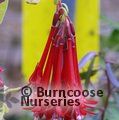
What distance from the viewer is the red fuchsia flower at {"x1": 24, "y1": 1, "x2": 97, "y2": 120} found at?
3.24 feet

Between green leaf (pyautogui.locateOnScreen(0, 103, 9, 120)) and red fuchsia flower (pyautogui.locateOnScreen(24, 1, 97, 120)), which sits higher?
red fuchsia flower (pyautogui.locateOnScreen(24, 1, 97, 120))

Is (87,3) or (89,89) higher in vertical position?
(87,3)

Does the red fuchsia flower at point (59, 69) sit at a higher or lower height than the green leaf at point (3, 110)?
higher

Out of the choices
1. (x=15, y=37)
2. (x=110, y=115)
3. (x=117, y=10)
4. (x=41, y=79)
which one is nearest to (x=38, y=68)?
(x=41, y=79)

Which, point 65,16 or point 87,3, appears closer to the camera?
point 65,16

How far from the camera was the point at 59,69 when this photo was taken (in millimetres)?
1008

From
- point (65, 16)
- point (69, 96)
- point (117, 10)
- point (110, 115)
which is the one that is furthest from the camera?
point (117, 10)

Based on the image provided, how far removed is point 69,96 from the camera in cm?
112

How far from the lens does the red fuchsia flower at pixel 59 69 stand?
987 mm

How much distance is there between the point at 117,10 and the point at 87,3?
264 cm

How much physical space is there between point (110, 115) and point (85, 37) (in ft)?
1.64

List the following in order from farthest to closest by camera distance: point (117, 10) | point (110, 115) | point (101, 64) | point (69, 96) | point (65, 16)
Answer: point (117, 10) < point (101, 64) < point (110, 115) < point (69, 96) < point (65, 16)

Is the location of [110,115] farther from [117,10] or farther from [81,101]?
[117,10]

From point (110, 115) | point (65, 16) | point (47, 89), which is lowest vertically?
point (110, 115)
